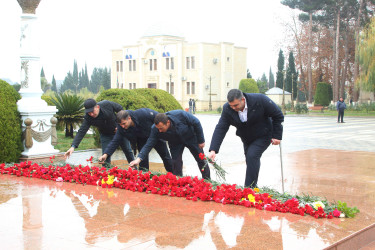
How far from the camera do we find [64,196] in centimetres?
616

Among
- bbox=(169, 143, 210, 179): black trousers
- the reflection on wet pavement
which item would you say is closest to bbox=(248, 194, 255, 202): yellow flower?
the reflection on wet pavement

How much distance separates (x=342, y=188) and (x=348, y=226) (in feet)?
8.56

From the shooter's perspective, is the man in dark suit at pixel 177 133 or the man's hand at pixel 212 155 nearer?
the man's hand at pixel 212 155

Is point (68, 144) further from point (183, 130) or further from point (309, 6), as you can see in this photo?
point (309, 6)

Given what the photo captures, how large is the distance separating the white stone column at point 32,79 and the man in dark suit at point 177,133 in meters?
4.28

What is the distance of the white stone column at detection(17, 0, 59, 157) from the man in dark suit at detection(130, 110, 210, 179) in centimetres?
428

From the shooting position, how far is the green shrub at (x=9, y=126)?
939cm

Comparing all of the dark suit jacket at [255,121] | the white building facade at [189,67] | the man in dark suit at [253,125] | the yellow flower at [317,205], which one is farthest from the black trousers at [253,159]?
the white building facade at [189,67]

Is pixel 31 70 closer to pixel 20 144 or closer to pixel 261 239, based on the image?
pixel 20 144

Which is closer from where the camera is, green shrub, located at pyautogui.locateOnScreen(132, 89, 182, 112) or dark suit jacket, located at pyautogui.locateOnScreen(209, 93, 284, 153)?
dark suit jacket, located at pyautogui.locateOnScreen(209, 93, 284, 153)

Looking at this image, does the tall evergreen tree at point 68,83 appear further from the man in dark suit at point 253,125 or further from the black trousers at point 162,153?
the man in dark suit at point 253,125

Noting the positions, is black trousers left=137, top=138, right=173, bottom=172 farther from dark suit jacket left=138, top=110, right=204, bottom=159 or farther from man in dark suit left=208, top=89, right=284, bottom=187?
man in dark suit left=208, top=89, right=284, bottom=187

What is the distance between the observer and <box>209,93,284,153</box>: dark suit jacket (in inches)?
243

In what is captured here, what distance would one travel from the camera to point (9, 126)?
31.2 ft
